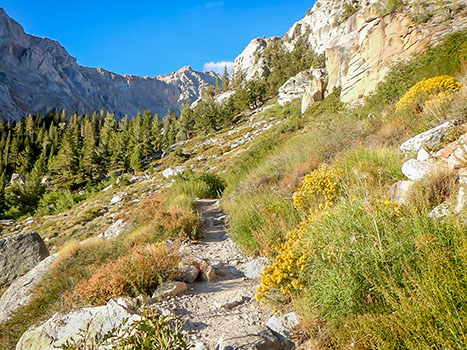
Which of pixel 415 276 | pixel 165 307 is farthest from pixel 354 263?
pixel 165 307

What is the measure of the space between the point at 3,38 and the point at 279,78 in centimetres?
12940

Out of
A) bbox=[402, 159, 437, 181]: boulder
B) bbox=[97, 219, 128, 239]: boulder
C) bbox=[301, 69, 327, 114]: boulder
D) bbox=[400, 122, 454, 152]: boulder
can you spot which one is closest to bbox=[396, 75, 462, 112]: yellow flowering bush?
bbox=[400, 122, 454, 152]: boulder

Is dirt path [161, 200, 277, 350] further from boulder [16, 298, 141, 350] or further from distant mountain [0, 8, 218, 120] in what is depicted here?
distant mountain [0, 8, 218, 120]

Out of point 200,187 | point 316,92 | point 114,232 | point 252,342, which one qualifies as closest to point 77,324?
point 252,342

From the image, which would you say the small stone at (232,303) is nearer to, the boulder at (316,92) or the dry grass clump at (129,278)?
the dry grass clump at (129,278)

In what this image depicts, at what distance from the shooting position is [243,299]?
10.6ft

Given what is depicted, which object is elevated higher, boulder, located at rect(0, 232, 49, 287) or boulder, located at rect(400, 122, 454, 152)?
boulder, located at rect(400, 122, 454, 152)

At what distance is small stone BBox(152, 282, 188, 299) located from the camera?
3.30m

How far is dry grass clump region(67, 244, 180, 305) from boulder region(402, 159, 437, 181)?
12.2 ft

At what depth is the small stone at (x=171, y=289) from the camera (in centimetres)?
330

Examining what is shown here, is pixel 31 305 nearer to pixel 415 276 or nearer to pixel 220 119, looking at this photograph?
pixel 415 276

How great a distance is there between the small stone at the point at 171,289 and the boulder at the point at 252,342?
4.35 feet

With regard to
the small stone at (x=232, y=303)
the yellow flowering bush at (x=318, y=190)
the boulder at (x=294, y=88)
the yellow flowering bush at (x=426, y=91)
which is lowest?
the small stone at (x=232, y=303)

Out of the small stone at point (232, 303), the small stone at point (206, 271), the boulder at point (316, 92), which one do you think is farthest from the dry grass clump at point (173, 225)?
the boulder at point (316, 92)
